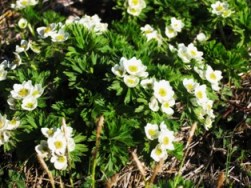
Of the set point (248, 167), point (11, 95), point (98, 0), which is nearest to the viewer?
point (11, 95)

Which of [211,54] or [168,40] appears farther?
[168,40]

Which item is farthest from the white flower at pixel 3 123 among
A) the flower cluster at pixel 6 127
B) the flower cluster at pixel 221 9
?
the flower cluster at pixel 221 9

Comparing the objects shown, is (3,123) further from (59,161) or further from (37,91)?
(59,161)

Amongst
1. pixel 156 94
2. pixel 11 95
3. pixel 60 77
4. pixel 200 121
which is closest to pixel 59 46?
pixel 60 77

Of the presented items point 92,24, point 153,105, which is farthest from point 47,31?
point 153,105

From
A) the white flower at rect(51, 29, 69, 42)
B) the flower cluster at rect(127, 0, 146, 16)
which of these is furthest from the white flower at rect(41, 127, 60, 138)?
the flower cluster at rect(127, 0, 146, 16)

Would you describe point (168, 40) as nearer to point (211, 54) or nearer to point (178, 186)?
point (211, 54)
